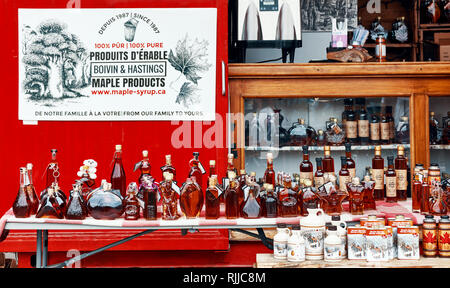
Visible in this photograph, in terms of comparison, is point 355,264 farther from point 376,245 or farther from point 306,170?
point 306,170

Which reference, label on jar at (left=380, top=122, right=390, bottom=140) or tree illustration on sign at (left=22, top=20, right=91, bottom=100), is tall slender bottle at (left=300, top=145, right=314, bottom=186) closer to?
label on jar at (left=380, top=122, right=390, bottom=140)

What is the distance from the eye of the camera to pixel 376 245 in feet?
8.07

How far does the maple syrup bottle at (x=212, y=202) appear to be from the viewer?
8.99ft

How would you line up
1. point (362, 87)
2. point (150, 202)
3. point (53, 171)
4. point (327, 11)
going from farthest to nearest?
point (327, 11), point (362, 87), point (53, 171), point (150, 202)

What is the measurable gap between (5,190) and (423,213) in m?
2.61

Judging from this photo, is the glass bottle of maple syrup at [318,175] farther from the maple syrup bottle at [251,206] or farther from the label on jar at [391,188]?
the maple syrup bottle at [251,206]

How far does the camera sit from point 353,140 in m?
3.72

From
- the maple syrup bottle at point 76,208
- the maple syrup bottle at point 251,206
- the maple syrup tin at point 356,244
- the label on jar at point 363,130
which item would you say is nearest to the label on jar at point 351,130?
the label on jar at point 363,130

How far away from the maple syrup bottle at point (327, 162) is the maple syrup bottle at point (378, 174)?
0.86ft

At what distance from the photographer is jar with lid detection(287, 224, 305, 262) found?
2.46m

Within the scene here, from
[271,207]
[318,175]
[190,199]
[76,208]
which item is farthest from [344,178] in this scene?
[76,208]

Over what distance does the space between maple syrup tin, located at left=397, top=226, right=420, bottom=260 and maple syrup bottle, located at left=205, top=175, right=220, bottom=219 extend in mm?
891

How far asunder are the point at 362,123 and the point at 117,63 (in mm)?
1712
